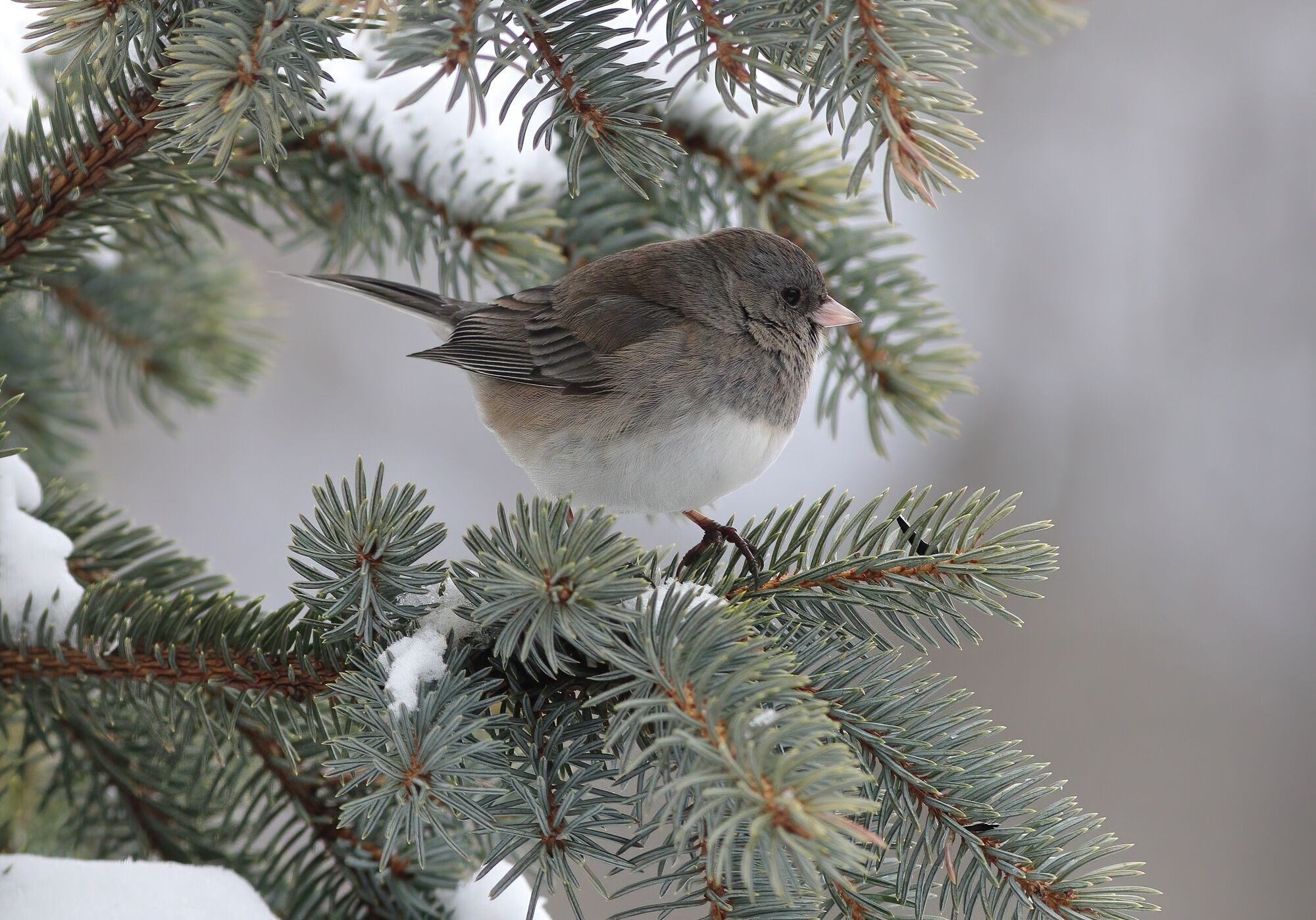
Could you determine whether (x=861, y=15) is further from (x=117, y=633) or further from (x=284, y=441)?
(x=284, y=441)

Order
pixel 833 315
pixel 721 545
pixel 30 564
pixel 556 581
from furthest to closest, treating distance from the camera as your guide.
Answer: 1. pixel 833 315
2. pixel 721 545
3. pixel 30 564
4. pixel 556 581

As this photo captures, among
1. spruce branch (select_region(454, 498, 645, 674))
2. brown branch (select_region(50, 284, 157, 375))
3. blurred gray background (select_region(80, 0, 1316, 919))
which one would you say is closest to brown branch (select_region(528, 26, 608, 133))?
spruce branch (select_region(454, 498, 645, 674))

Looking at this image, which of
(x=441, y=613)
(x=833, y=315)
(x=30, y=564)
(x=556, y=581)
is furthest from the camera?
(x=833, y=315)

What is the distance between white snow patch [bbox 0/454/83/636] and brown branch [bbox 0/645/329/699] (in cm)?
3

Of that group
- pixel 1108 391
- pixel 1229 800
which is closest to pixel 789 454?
pixel 1108 391

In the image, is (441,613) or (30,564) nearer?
(441,613)

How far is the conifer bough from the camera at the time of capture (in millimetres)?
708

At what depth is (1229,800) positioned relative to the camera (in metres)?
3.58

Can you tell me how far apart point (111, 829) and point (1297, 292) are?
4324 millimetres

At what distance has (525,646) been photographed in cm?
72

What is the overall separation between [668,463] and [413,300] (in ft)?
1.83

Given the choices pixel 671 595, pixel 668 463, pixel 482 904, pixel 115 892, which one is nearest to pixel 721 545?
pixel 668 463

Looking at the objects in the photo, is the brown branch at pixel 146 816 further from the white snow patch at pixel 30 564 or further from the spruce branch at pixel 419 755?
the spruce branch at pixel 419 755

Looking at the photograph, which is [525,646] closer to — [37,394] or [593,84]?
[593,84]
